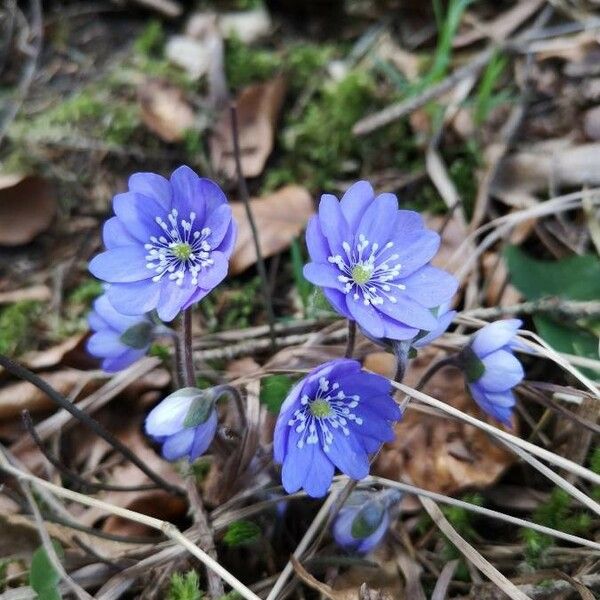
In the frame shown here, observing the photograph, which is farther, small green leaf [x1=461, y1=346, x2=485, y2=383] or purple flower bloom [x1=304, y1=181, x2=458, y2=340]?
small green leaf [x1=461, y1=346, x2=485, y2=383]

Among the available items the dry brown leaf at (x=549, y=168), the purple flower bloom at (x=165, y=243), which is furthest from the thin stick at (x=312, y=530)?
the dry brown leaf at (x=549, y=168)

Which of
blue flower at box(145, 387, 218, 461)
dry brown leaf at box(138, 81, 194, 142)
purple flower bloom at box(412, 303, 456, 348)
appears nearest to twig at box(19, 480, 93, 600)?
blue flower at box(145, 387, 218, 461)

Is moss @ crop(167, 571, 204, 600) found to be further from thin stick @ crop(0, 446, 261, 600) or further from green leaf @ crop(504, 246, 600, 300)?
green leaf @ crop(504, 246, 600, 300)

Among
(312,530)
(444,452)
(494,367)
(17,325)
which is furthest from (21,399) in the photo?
(494,367)

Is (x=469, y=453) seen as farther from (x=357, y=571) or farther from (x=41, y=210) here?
(x=41, y=210)

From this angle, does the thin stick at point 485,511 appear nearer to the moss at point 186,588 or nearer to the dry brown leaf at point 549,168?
the moss at point 186,588

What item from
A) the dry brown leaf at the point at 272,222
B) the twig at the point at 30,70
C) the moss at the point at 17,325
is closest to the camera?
the moss at the point at 17,325
